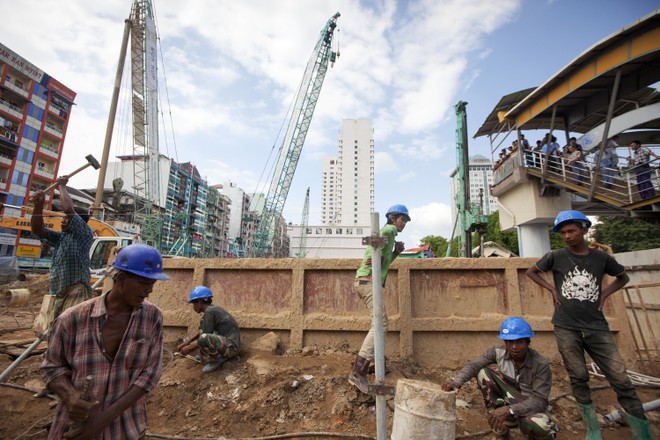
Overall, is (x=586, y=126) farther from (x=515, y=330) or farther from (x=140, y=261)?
(x=140, y=261)

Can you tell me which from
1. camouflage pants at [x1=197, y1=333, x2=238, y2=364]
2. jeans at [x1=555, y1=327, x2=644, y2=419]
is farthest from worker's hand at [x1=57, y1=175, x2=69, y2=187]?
jeans at [x1=555, y1=327, x2=644, y2=419]

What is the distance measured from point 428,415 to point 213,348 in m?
2.79

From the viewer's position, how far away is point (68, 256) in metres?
3.87

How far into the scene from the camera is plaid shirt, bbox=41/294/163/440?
1590 mm

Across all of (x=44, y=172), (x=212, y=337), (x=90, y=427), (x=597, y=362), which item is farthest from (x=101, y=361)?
(x=44, y=172)

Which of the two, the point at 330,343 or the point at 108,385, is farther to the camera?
the point at 330,343

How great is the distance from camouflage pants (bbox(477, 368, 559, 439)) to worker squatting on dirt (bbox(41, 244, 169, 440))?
2934 millimetres

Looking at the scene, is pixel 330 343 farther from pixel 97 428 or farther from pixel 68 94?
pixel 68 94

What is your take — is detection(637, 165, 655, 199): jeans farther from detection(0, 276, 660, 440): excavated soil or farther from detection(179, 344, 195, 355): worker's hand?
detection(179, 344, 195, 355): worker's hand

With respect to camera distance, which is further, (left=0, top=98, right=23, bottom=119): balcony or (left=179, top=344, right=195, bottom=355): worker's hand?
(left=0, top=98, right=23, bottom=119): balcony

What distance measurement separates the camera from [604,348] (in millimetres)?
2916

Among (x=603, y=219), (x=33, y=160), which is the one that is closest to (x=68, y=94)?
(x=33, y=160)

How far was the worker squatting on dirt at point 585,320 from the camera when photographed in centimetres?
287

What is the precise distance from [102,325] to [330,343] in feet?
12.0
